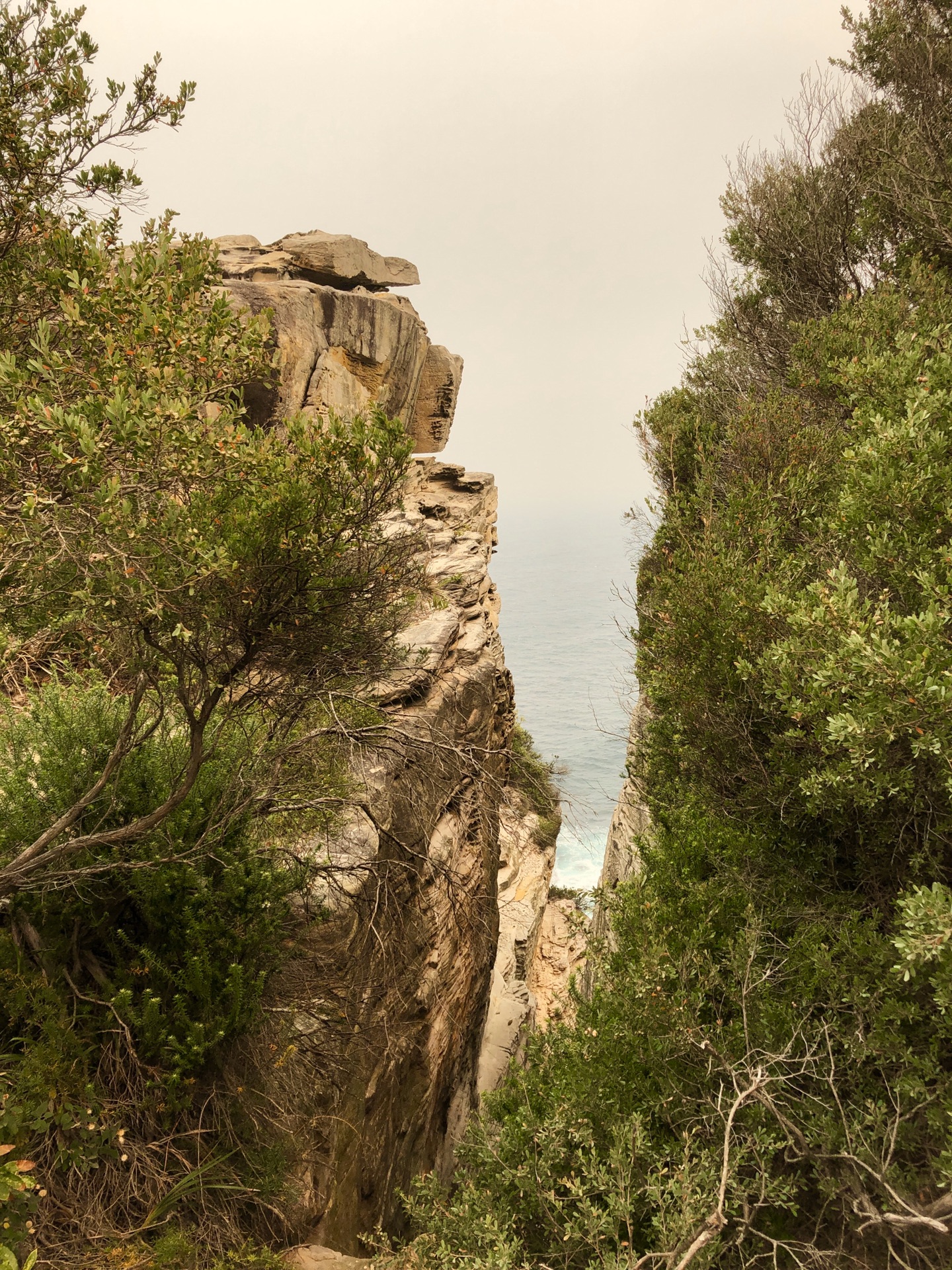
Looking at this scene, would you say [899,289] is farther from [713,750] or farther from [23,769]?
[23,769]

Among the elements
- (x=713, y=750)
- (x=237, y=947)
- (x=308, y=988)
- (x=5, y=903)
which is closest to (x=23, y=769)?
(x=5, y=903)

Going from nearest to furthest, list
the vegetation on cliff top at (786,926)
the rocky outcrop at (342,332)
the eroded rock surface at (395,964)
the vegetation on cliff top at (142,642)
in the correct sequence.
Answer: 1. the vegetation on cliff top at (142,642)
2. the vegetation on cliff top at (786,926)
3. the eroded rock surface at (395,964)
4. the rocky outcrop at (342,332)

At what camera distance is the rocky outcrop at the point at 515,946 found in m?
14.0

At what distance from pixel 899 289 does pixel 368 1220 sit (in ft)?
49.3

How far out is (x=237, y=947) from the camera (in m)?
5.73

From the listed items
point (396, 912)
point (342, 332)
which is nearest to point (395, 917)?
point (396, 912)

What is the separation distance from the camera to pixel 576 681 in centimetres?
6862

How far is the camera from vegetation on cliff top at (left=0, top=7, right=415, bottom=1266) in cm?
385

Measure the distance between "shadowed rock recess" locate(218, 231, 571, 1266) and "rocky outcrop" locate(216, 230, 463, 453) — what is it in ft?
0.25

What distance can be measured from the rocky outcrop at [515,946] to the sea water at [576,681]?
86.6 inches

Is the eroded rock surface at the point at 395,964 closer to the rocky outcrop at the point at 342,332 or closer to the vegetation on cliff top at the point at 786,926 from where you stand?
the vegetation on cliff top at the point at 786,926

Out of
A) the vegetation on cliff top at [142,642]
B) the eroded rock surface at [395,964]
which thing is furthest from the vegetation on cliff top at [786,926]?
the vegetation on cliff top at [142,642]

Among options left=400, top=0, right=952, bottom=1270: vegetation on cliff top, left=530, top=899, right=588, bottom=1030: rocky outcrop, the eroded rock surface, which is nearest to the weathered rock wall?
the eroded rock surface

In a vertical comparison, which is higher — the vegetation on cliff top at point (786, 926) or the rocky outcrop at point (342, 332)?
the rocky outcrop at point (342, 332)
